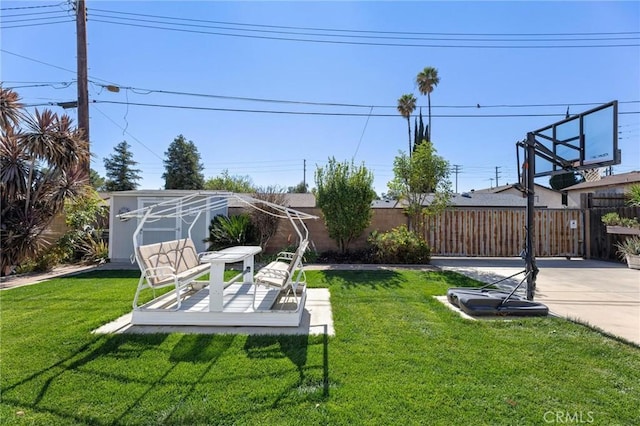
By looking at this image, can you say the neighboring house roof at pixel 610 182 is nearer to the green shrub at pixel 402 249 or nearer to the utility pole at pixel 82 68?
the green shrub at pixel 402 249

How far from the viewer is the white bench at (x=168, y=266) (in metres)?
4.32

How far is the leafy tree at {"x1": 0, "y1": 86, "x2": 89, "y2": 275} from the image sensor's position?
8008 millimetres

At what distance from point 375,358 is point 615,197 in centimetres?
1335

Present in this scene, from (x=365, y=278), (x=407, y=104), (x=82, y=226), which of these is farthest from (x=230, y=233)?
(x=407, y=104)

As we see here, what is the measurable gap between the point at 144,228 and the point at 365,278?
740 cm

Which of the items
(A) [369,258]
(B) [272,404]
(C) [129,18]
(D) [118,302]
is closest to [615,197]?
(A) [369,258]

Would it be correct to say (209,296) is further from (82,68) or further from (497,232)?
(82,68)

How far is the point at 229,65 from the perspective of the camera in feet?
42.3

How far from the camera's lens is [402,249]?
978cm

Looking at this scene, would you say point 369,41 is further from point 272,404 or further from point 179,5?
point 272,404

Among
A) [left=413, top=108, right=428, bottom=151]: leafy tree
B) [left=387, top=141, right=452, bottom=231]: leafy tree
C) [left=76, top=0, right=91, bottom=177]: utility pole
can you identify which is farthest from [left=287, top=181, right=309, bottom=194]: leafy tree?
[left=387, top=141, right=452, bottom=231]: leafy tree

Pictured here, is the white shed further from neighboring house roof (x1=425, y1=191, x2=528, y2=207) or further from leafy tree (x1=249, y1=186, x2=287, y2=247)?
neighboring house roof (x1=425, y1=191, x2=528, y2=207)

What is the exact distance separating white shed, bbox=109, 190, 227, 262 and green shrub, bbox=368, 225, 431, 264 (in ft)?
18.8

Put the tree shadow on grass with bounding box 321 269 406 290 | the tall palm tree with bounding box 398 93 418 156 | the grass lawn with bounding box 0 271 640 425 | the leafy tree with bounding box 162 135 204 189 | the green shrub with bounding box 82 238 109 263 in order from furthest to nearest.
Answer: the leafy tree with bounding box 162 135 204 189
the tall palm tree with bounding box 398 93 418 156
the green shrub with bounding box 82 238 109 263
the tree shadow on grass with bounding box 321 269 406 290
the grass lawn with bounding box 0 271 640 425
